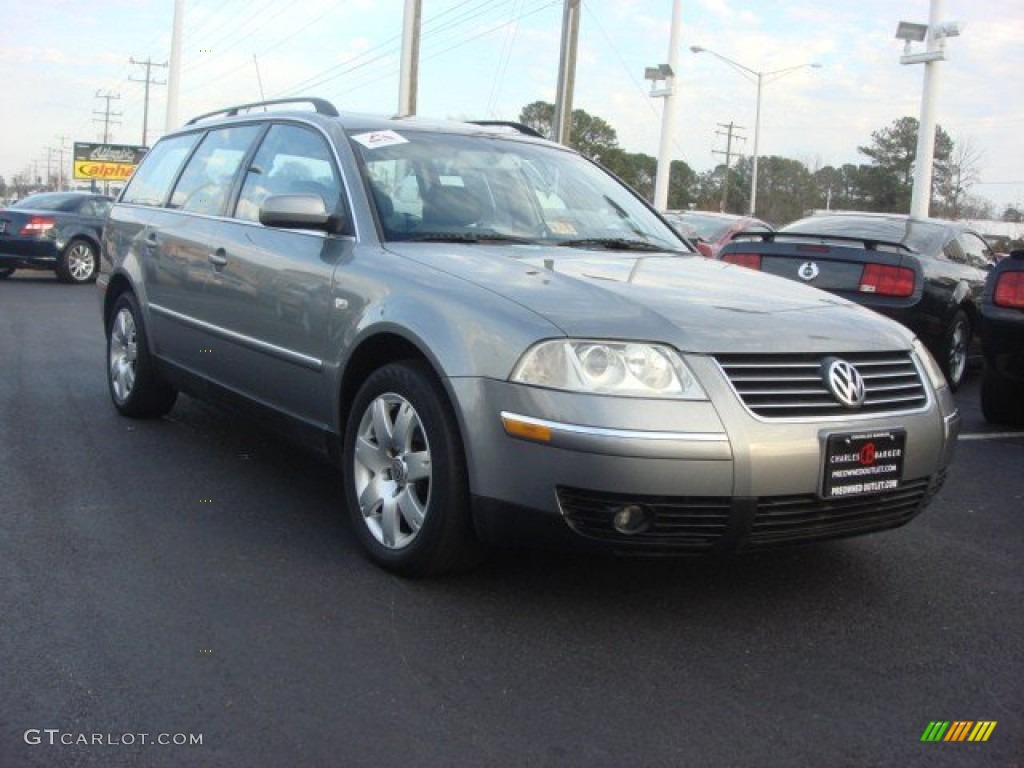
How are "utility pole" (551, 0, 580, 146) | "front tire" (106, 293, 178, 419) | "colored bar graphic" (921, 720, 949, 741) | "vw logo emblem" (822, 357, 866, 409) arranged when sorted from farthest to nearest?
1. "utility pole" (551, 0, 580, 146)
2. "front tire" (106, 293, 178, 419)
3. "vw logo emblem" (822, 357, 866, 409)
4. "colored bar graphic" (921, 720, 949, 741)

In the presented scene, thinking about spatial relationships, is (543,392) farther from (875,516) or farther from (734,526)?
(875,516)

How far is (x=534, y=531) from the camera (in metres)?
3.25

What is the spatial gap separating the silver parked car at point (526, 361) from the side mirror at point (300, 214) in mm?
10

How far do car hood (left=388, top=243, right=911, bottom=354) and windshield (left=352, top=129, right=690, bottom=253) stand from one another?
208 millimetres

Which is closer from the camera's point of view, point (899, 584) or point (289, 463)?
point (899, 584)

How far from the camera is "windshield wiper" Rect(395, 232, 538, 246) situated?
13.6ft

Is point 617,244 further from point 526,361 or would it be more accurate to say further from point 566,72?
point 566,72

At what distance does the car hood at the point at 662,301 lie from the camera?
3.30 m

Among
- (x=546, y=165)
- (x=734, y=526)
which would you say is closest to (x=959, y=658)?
(x=734, y=526)

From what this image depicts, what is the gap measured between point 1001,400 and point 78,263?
1443 centimetres

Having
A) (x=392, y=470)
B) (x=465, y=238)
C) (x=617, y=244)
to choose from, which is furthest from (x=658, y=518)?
(x=617, y=244)

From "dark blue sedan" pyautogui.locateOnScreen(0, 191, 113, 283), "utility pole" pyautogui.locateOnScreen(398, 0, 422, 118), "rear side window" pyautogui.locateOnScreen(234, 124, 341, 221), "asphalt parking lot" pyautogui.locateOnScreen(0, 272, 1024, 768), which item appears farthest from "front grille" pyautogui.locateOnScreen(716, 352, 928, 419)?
"utility pole" pyautogui.locateOnScreen(398, 0, 422, 118)

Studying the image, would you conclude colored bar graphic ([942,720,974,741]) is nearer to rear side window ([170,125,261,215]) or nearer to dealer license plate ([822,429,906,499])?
dealer license plate ([822,429,906,499])

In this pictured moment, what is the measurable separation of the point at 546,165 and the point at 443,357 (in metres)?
1.80
